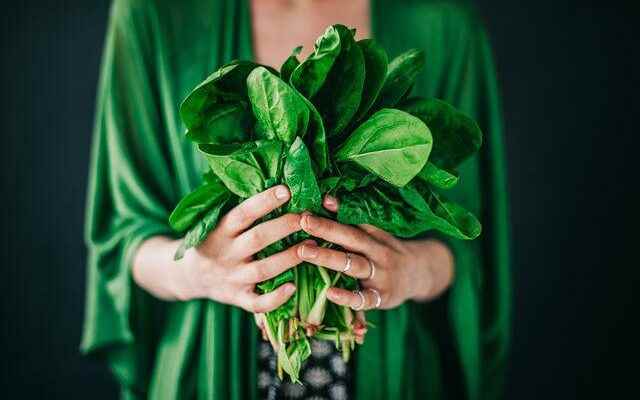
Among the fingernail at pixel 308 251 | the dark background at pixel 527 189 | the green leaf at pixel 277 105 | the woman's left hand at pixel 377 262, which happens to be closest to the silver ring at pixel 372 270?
the woman's left hand at pixel 377 262

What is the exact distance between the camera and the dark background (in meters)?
1.04

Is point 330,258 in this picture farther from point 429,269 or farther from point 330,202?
point 429,269

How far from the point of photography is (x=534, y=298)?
4.02 ft

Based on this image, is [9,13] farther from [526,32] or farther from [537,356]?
[537,356]

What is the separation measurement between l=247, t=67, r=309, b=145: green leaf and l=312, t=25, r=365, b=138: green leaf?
0.04 meters

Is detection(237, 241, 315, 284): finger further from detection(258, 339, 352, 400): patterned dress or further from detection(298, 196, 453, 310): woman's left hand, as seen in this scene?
detection(258, 339, 352, 400): patterned dress

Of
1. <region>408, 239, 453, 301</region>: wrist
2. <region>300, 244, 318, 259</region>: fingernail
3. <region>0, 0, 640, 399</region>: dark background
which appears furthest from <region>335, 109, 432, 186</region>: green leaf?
<region>0, 0, 640, 399</region>: dark background

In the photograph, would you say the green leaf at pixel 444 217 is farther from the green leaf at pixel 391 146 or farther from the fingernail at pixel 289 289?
the fingernail at pixel 289 289

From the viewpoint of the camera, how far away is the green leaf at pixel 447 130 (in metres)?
0.62

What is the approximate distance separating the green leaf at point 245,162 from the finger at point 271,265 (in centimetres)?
7

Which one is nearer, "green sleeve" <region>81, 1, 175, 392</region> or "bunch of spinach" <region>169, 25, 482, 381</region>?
"bunch of spinach" <region>169, 25, 482, 381</region>

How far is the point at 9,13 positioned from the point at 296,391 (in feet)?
2.67

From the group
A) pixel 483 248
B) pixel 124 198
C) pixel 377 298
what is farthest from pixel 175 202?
pixel 483 248

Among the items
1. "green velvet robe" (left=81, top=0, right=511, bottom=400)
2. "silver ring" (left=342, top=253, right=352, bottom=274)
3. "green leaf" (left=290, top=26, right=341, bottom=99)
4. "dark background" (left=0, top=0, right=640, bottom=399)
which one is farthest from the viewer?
"dark background" (left=0, top=0, right=640, bottom=399)
